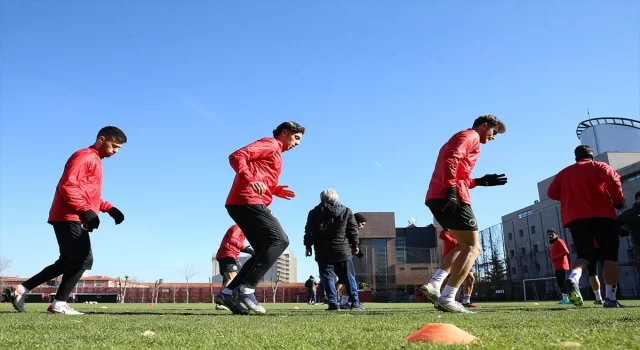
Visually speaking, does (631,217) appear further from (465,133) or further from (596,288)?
(465,133)

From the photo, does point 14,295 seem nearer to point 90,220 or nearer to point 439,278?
point 90,220

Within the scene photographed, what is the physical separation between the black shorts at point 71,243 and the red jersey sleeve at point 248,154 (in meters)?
2.17

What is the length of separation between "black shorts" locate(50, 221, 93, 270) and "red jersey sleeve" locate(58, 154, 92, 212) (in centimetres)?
23

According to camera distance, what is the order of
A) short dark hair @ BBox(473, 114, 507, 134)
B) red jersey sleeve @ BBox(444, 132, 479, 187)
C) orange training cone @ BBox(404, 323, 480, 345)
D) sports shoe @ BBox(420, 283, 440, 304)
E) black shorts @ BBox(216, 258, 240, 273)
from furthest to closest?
1. black shorts @ BBox(216, 258, 240, 273)
2. short dark hair @ BBox(473, 114, 507, 134)
3. sports shoe @ BBox(420, 283, 440, 304)
4. red jersey sleeve @ BBox(444, 132, 479, 187)
5. orange training cone @ BBox(404, 323, 480, 345)

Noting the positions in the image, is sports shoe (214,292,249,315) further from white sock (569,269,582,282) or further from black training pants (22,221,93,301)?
white sock (569,269,582,282)

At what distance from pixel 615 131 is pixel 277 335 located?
294 feet

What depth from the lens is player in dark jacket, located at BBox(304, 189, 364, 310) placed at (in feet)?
24.7

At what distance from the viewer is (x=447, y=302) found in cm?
482

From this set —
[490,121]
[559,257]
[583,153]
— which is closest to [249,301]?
[490,121]

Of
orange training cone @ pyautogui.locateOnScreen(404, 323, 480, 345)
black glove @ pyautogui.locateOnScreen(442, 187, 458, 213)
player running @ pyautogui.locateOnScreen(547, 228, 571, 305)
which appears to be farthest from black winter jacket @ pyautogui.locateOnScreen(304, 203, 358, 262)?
player running @ pyautogui.locateOnScreen(547, 228, 571, 305)

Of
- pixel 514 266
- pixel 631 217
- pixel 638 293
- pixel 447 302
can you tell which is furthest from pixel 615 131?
pixel 447 302

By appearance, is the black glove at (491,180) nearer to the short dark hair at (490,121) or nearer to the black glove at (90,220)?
the short dark hair at (490,121)

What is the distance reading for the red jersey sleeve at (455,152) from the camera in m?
4.80

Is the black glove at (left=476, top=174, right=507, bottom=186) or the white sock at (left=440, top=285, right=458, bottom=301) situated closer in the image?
the white sock at (left=440, top=285, right=458, bottom=301)
